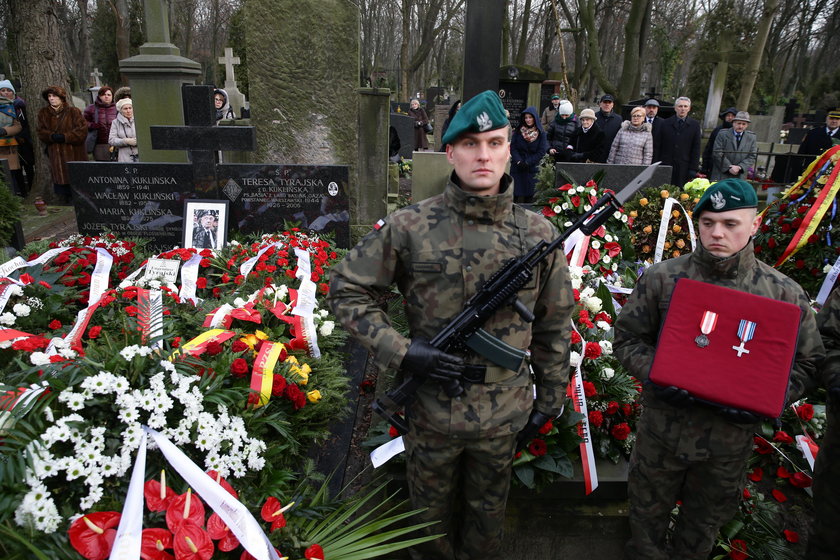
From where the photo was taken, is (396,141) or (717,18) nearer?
(396,141)

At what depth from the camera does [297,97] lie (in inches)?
243

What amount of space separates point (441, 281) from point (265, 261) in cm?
292

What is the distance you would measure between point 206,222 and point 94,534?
4.01m

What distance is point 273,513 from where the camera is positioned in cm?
210

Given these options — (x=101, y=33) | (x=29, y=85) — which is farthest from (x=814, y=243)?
(x=101, y=33)

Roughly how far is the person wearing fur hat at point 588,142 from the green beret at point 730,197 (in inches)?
271

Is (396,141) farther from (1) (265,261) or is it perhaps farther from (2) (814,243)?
(2) (814,243)

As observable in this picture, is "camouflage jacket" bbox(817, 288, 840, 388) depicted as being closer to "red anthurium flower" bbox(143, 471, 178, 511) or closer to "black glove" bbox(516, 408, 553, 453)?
"black glove" bbox(516, 408, 553, 453)

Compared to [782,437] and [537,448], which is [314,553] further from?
[782,437]

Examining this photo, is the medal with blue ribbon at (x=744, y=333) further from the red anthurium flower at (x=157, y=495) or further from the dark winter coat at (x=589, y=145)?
the dark winter coat at (x=589, y=145)

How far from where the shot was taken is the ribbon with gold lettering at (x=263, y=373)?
2.64m

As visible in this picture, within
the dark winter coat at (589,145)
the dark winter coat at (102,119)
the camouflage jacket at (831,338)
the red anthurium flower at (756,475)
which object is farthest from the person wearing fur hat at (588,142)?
the dark winter coat at (102,119)

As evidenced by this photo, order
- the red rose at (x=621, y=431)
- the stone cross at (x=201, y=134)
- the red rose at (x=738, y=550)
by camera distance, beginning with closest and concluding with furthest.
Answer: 1. the red rose at (x=738, y=550)
2. the red rose at (x=621, y=431)
3. the stone cross at (x=201, y=134)

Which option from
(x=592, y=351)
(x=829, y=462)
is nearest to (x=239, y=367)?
(x=592, y=351)
